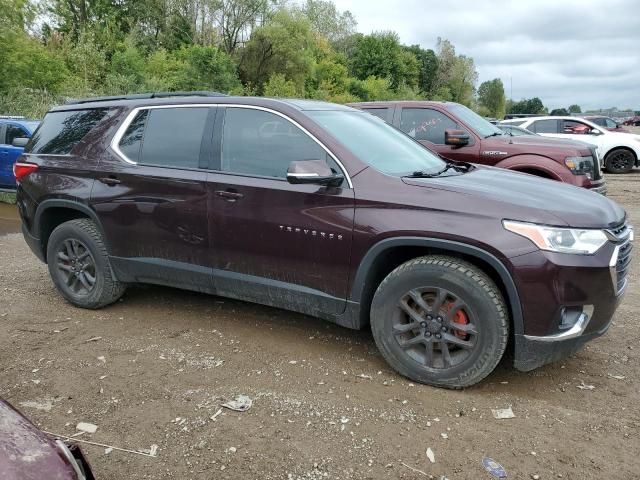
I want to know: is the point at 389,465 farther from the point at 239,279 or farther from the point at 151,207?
the point at 151,207

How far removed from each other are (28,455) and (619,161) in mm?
17394

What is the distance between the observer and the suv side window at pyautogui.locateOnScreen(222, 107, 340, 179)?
3.83 m

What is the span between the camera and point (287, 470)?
2.72 meters

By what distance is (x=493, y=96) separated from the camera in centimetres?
9425

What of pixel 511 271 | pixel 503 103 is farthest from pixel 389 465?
pixel 503 103

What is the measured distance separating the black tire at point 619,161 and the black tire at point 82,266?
1517 cm

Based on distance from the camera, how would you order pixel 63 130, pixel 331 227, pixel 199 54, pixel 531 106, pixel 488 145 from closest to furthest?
1. pixel 331 227
2. pixel 63 130
3. pixel 488 145
4. pixel 199 54
5. pixel 531 106

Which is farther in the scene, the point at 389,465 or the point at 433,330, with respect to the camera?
the point at 433,330

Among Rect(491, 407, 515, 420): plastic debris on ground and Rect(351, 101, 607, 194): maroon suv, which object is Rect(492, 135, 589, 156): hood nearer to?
Rect(351, 101, 607, 194): maroon suv

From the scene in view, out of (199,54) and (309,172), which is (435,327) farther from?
(199,54)

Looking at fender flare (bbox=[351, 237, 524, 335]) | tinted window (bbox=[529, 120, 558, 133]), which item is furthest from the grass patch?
tinted window (bbox=[529, 120, 558, 133])

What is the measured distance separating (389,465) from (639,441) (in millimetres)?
1327

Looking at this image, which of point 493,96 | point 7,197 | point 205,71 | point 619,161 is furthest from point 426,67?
point 7,197

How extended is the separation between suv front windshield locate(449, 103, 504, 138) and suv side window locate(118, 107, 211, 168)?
4855 mm
